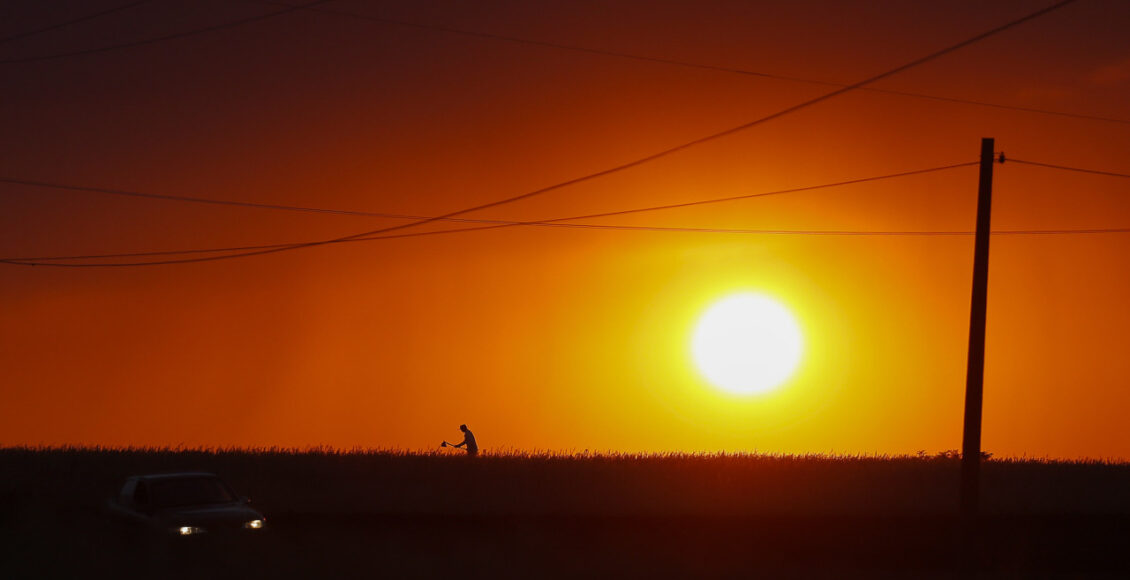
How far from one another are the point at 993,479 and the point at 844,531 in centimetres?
1695

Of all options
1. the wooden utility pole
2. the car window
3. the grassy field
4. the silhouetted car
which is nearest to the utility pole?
the wooden utility pole

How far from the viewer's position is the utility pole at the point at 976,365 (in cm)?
2678

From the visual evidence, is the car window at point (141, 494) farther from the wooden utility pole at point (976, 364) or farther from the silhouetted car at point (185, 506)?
the wooden utility pole at point (976, 364)

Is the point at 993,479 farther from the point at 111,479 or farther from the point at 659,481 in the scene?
the point at 111,479

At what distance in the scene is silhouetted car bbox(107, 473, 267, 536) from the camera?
22703mm

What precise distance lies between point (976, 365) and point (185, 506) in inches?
661

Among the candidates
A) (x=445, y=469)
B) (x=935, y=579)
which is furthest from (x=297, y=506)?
(x=935, y=579)

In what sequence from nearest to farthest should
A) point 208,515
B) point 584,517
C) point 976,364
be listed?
point 208,515, point 976,364, point 584,517

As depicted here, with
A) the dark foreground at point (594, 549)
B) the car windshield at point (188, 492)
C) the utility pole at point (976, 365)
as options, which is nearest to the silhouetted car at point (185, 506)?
the car windshield at point (188, 492)

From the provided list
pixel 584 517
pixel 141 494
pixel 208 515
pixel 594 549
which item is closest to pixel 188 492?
pixel 141 494

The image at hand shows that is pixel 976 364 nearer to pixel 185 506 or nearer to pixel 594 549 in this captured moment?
pixel 594 549

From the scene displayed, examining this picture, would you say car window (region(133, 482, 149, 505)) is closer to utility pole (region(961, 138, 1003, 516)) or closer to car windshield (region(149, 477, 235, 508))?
car windshield (region(149, 477, 235, 508))

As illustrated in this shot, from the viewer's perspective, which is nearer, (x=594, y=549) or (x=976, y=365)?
(x=594, y=549)

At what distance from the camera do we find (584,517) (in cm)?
3272
